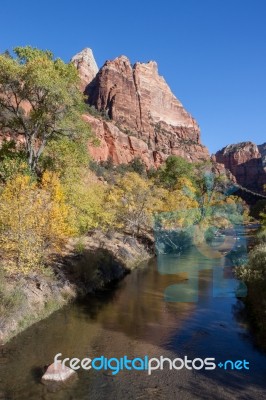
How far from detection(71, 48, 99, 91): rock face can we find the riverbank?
133 m

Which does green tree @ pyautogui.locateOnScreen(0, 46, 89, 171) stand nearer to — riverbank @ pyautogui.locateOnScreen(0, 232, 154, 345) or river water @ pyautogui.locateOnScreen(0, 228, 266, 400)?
riverbank @ pyautogui.locateOnScreen(0, 232, 154, 345)

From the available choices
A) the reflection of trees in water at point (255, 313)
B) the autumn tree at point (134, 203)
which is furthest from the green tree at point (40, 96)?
the reflection of trees in water at point (255, 313)

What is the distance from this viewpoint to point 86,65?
17062 cm

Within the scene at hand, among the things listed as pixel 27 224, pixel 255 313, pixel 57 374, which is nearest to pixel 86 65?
pixel 27 224

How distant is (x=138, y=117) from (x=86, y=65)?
46.7 m

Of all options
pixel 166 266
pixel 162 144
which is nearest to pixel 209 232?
pixel 166 266

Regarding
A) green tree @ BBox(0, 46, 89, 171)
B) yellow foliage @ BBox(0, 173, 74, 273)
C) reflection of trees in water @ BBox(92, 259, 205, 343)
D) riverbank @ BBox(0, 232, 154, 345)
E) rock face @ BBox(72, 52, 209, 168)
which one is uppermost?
rock face @ BBox(72, 52, 209, 168)

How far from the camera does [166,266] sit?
34.4 m

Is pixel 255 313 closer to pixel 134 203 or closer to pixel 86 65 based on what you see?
pixel 134 203

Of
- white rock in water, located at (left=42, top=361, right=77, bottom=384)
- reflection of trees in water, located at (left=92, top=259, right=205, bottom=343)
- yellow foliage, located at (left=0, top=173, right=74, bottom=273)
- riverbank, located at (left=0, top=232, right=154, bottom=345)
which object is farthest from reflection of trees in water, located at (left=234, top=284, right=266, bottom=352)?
yellow foliage, located at (left=0, top=173, right=74, bottom=273)

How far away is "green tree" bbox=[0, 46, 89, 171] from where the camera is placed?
26.3 meters

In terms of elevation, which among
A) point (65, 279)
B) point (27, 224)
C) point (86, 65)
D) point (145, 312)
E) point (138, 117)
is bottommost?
point (145, 312)

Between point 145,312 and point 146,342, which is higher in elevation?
point 145,312

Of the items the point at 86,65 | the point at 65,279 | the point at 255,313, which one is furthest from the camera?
the point at 86,65
